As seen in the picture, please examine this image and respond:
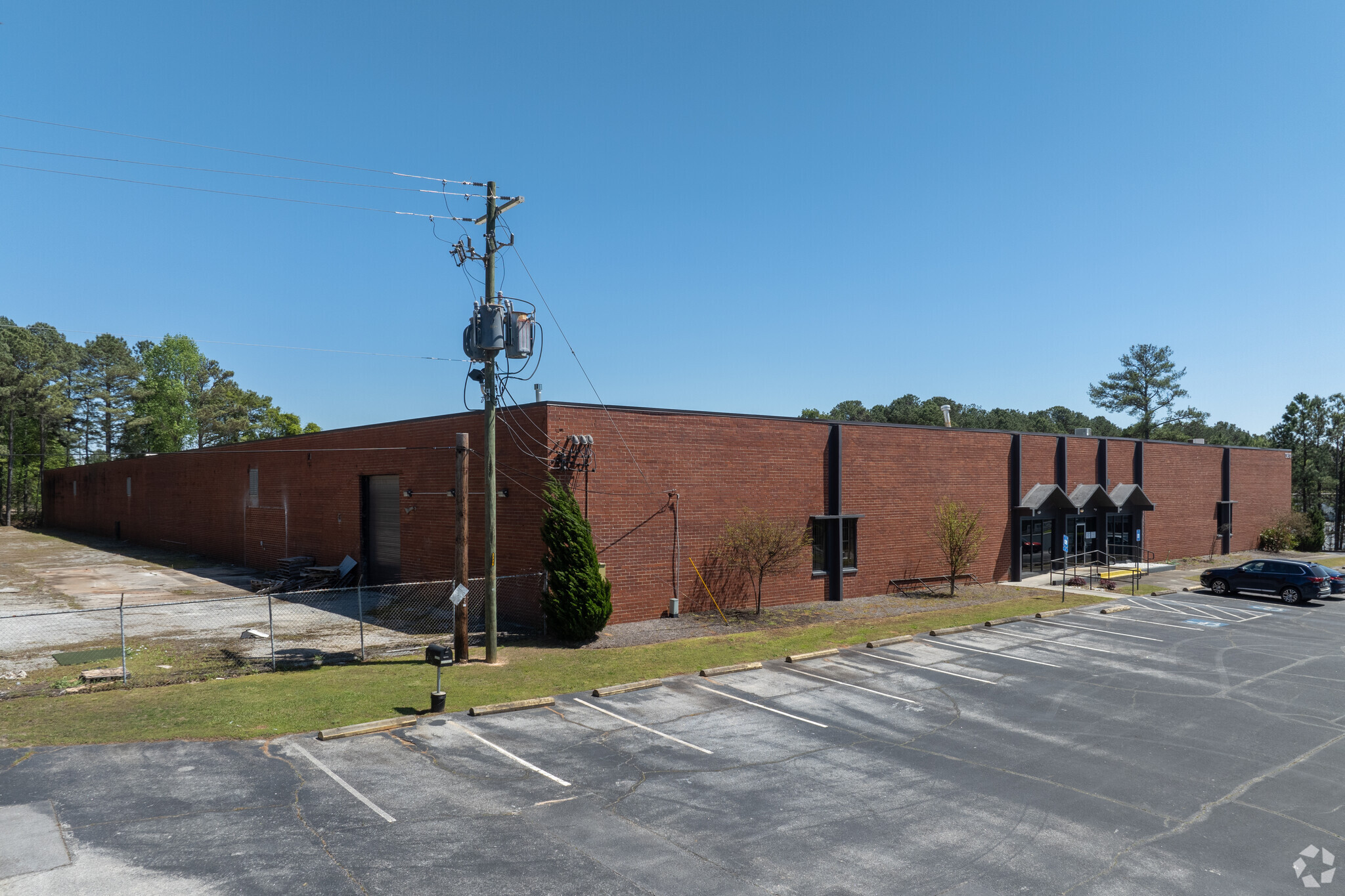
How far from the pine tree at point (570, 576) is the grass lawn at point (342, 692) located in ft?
2.57

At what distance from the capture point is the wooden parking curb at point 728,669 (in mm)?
16719

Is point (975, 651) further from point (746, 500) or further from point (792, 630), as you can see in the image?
point (746, 500)

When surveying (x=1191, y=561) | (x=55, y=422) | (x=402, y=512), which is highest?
(x=55, y=422)

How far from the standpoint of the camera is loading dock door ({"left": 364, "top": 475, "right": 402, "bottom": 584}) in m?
27.9

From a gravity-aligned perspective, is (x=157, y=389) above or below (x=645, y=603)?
above

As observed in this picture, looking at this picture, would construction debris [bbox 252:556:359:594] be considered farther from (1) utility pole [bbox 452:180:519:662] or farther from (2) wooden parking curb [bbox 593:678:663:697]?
(2) wooden parking curb [bbox 593:678:663:697]

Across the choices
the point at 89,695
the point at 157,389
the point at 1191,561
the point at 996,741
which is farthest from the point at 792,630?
the point at 157,389

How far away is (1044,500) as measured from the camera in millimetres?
32969

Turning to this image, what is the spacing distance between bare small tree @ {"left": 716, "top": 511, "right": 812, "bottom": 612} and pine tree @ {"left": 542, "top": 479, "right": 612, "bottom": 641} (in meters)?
5.32

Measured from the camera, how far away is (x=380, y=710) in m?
13.6

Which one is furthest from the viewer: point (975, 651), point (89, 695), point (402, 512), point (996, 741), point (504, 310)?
point (402, 512)

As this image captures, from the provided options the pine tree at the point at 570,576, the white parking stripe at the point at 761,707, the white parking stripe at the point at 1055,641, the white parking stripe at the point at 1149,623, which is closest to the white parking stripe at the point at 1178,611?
the white parking stripe at the point at 1149,623

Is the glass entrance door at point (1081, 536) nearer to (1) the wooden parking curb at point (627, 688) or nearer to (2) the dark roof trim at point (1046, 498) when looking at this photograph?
(2) the dark roof trim at point (1046, 498)

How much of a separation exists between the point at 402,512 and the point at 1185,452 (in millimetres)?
39264
